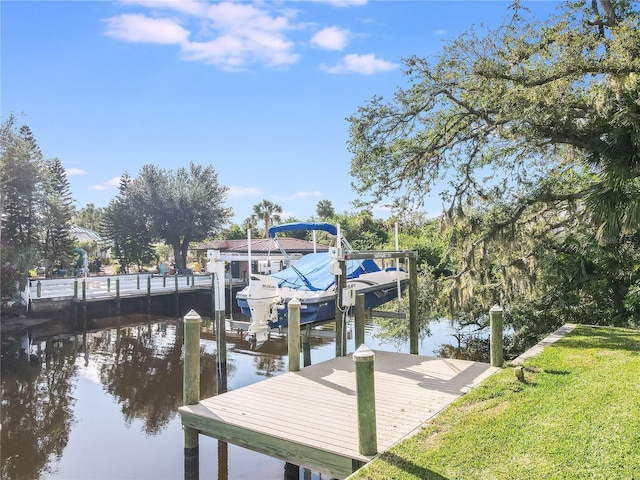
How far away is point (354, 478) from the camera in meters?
3.58

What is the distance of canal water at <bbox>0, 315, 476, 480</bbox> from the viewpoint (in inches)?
269

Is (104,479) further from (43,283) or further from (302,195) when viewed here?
(302,195)

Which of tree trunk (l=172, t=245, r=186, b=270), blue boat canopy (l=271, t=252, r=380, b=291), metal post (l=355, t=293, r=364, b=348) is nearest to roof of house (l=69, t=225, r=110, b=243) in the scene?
tree trunk (l=172, t=245, r=186, b=270)

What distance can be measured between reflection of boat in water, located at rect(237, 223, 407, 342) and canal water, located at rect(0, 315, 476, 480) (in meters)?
1.36

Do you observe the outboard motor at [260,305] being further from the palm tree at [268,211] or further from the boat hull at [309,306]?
the palm tree at [268,211]

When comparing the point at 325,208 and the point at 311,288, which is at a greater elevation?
the point at 325,208

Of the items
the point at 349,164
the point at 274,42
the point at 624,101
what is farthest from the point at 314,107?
the point at 624,101

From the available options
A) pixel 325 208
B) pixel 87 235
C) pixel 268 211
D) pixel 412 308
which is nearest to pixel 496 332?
pixel 412 308

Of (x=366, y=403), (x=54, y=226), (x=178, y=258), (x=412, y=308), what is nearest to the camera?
(x=366, y=403)

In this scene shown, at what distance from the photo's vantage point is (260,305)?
9.49 m

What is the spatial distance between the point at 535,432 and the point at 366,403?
165 centimetres

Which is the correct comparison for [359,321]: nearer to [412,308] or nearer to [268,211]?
[412,308]

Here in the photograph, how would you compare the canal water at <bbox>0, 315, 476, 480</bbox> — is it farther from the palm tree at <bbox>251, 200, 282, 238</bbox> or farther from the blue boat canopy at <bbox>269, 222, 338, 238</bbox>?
the palm tree at <bbox>251, 200, 282, 238</bbox>

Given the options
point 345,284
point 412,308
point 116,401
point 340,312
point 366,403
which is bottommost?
point 116,401
